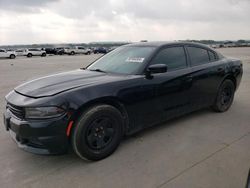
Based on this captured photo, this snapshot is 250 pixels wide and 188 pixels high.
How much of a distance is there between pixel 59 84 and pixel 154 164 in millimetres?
1611

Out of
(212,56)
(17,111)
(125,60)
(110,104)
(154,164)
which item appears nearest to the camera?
(17,111)

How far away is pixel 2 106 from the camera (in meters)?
5.63

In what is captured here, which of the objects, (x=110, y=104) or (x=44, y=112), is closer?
(x=44, y=112)

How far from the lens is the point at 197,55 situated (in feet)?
14.3

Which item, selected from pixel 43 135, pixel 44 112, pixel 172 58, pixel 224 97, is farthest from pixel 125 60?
pixel 224 97

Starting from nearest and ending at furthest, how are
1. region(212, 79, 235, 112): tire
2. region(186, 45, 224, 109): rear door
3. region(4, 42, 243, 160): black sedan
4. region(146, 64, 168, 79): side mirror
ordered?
region(4, 42, 243, 160): black sedan
region(146, 64, 168, 79): side mirror
region(186, 45, 224, 109): rear door
region(212, 79, 235, 112): tire

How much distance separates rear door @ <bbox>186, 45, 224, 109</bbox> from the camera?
13.5ft

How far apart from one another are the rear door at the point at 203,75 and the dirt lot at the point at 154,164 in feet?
1.99

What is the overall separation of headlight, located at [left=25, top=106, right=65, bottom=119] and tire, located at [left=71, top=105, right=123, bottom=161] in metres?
0.28

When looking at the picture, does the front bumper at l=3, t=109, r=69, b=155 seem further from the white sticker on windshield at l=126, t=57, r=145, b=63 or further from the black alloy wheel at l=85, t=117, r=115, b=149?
the white sticker on windshield at l=126, t=57, r=145, b=63

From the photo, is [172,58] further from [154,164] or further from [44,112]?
[44,112]

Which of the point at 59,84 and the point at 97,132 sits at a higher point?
the point at 59,84

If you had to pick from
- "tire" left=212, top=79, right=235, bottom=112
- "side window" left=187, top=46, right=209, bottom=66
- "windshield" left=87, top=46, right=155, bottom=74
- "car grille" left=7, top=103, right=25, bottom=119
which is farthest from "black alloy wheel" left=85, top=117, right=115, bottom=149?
"tire" left=212, top=79, right=235, bottom=112

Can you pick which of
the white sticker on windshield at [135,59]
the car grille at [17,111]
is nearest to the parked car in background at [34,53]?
the white sticker on windshield at [135,59]
